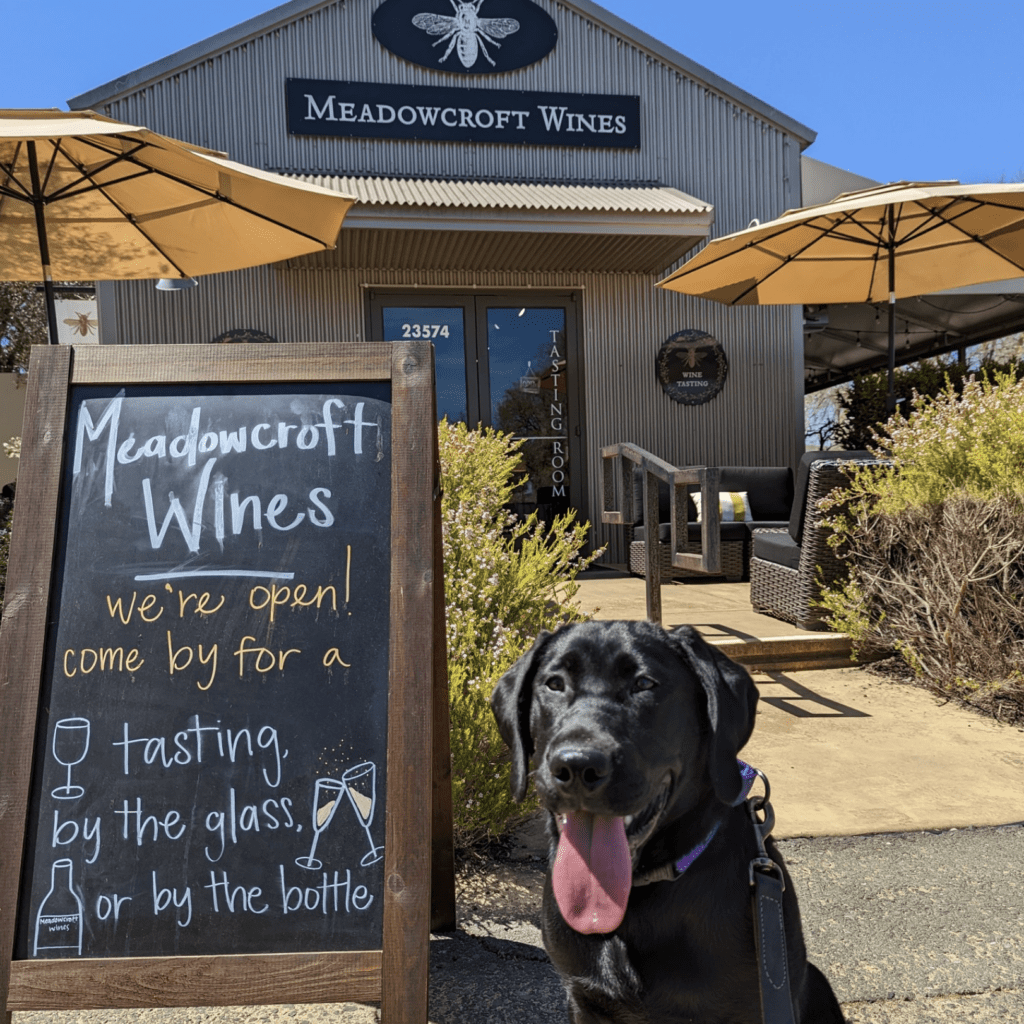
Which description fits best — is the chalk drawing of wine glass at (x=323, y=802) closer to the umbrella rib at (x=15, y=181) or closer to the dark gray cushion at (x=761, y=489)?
the umbrella rib at (x=15, y=181)

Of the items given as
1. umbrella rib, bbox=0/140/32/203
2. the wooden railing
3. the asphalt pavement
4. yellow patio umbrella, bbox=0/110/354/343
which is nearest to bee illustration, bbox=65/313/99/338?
yellow patio umbrella, bbox=0/110/354/343

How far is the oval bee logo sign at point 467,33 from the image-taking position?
380 inches

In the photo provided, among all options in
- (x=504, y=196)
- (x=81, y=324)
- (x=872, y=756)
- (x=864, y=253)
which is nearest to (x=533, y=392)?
(x=504, y=196)

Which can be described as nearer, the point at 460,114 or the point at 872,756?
the point at 872,756

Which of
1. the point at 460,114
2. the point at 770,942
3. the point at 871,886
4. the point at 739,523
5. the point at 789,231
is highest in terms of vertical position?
the point at 460,114

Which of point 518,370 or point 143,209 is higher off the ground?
point 143,209

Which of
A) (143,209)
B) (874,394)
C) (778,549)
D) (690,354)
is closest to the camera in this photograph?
(143,209)

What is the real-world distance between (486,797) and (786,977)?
138 cm

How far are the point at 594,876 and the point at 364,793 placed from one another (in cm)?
52

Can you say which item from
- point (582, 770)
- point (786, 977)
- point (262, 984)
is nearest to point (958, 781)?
point (786, 977)

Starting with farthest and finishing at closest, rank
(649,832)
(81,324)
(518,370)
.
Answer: (81,324), (518,370), (649,832)

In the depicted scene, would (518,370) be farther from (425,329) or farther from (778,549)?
(778,549)

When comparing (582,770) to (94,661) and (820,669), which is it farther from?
(820,669)

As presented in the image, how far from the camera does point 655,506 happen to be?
4.77 meters
